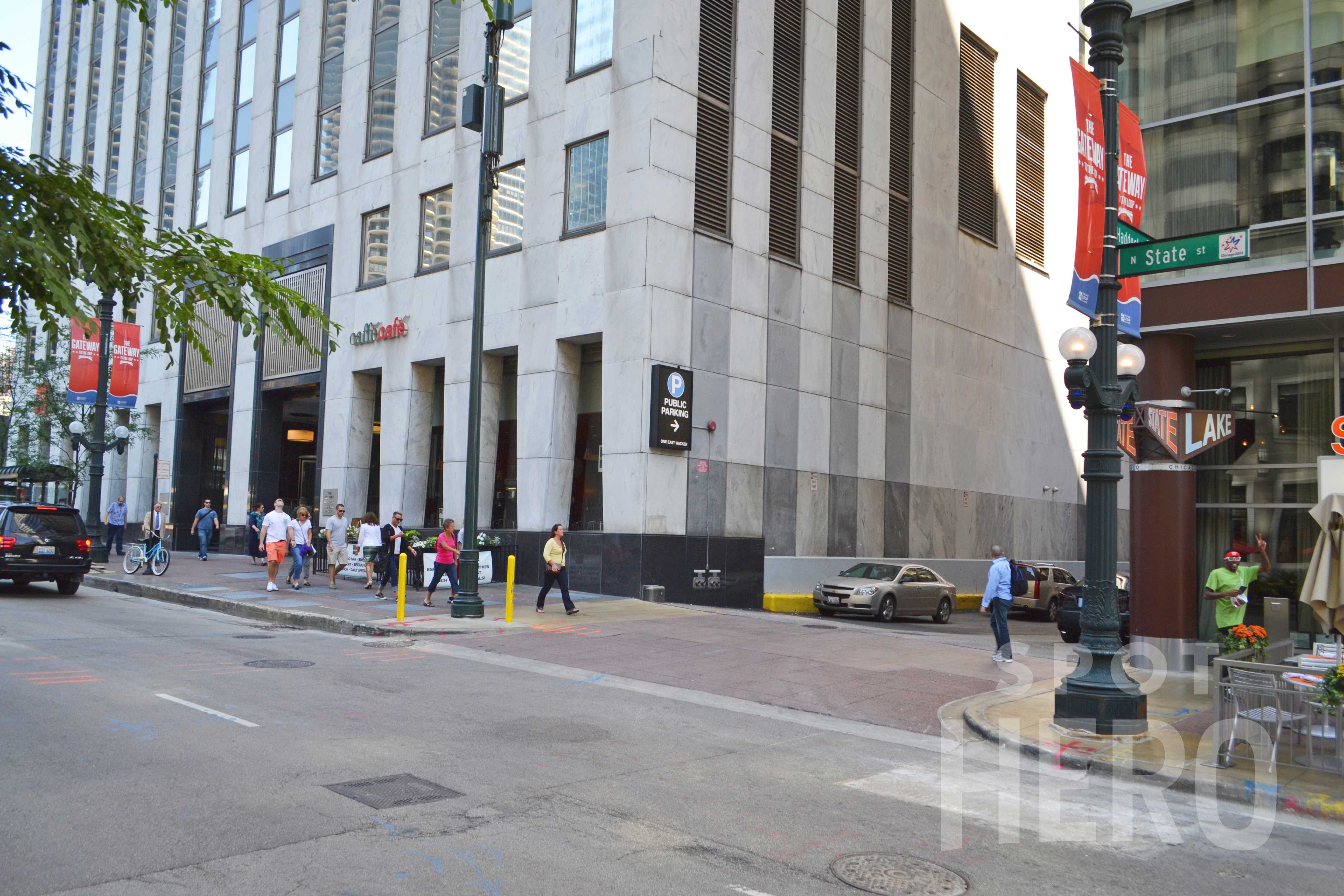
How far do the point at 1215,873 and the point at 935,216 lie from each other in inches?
1161

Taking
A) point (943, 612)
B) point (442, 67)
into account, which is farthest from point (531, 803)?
point (442, 67)

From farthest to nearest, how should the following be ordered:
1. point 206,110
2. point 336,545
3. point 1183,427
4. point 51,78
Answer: point 51,78
point 206,110
point 336,545
point 1183,427

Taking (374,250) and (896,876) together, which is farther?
(374,250)

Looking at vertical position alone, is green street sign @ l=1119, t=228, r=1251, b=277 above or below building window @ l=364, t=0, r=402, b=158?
below

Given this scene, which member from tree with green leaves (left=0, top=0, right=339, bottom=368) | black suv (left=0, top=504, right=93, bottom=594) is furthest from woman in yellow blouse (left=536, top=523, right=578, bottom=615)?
tree with green leaves (left=0, top=0, right=339, bottom=368)

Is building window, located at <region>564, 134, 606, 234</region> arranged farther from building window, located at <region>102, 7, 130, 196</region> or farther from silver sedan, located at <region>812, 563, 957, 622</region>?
building window, located at <region>102, 7, 130, 196</region>

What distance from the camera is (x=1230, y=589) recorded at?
1311 cm

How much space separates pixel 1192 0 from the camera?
16.4 metres

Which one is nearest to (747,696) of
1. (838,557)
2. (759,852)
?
(759,852)

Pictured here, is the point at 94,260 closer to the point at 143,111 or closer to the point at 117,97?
the point at 143,111

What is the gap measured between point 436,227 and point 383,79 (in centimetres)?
613

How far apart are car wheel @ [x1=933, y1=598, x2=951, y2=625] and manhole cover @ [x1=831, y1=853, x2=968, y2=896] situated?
20.5 metres

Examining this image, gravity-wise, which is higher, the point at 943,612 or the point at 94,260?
the point at 94,260

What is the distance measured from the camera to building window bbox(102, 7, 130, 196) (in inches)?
1845
